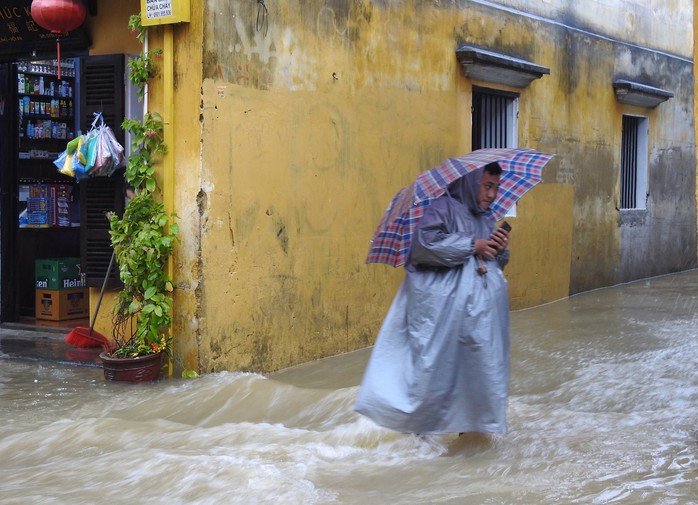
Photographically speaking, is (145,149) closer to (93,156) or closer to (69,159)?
(93,156)

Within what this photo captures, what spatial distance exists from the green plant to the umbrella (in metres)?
2.22

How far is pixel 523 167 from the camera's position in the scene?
5043 mm

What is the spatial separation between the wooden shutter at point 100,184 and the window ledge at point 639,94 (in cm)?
755

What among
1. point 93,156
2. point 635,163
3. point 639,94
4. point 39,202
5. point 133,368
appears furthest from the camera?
point 635,163

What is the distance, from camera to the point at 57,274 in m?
9.06

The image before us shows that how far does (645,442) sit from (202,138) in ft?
12.7

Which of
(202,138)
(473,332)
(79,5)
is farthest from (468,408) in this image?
(79,5)

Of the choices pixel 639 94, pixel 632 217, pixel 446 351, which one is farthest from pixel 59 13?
pixel 632 217

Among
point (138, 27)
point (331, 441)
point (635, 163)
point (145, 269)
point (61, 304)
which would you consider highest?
point (138, 27)

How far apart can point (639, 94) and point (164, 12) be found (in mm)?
8204

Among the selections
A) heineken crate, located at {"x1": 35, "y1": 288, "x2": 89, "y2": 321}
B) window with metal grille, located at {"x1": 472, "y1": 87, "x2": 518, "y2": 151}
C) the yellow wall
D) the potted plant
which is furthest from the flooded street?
window with metal grille, located at {"x1": 472, "y1": 87, "x2": 518, "y2": 151}

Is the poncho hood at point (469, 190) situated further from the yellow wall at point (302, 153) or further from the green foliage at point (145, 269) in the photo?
the green foliage at point (145, 269)

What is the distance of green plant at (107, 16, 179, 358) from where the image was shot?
6707mm

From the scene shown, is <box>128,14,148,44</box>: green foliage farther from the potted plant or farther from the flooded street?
the flooded street
